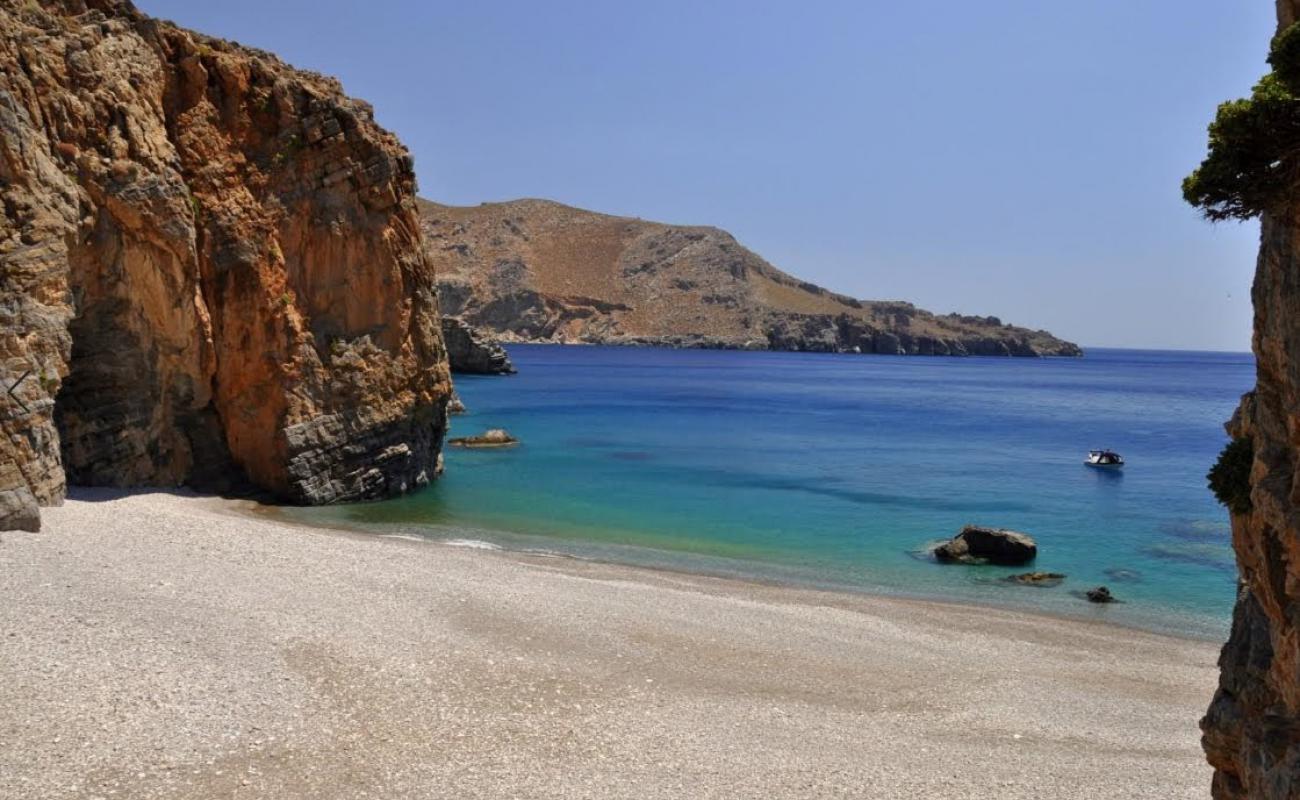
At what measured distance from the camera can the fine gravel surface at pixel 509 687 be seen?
9.70 metres

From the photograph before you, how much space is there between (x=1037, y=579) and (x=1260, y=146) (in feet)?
58.9

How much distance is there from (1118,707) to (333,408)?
20.4 meters

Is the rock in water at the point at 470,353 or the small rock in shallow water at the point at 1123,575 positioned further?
the rock in water at the point at 470,353

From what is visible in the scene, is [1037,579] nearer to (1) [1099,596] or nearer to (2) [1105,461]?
(1) [1099,596]

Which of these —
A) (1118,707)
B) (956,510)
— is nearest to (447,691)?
(1118,707)

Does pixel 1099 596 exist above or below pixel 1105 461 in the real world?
below

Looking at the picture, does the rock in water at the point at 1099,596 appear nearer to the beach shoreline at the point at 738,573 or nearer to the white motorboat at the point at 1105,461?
the beach shoreline at the point at 738,573

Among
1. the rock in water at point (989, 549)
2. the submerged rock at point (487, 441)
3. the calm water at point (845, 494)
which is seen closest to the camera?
the calm water at point (845, 494)

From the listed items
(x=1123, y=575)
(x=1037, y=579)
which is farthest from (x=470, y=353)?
(x=1123, y=575)

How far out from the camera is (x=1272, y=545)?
683cm

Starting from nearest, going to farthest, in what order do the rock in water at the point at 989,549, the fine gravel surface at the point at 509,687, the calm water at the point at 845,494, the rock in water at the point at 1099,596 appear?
the fine gravel surface at the point at 509,687 → the rock in water at the point at 1099,596 → the calm water at the point at 845,494 → the rock in water at the point at 989,549

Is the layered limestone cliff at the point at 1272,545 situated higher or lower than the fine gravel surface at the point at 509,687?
higher

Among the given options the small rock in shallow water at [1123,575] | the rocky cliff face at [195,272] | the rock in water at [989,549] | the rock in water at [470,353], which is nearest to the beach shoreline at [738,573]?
the rock in water at [989,549]

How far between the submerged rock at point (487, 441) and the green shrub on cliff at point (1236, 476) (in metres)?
37.1
